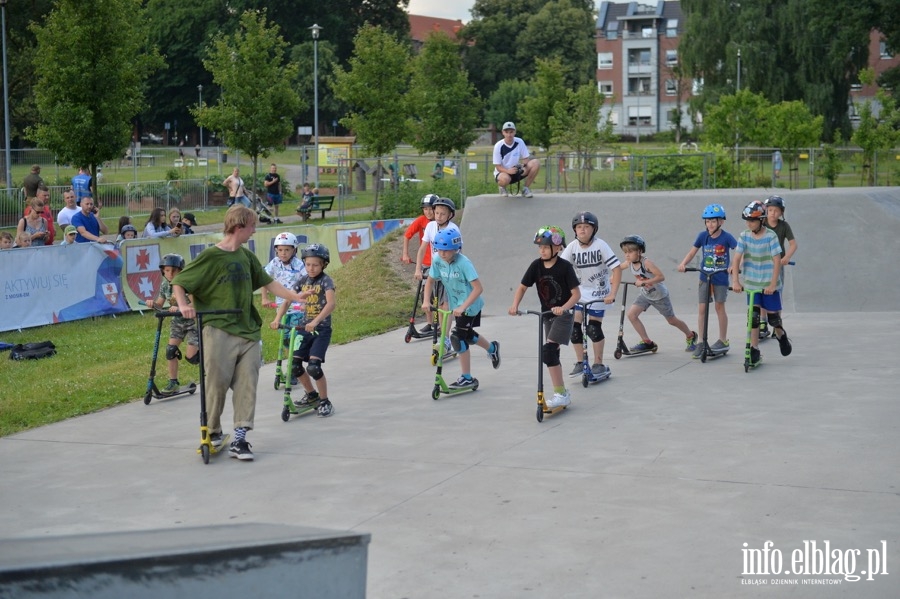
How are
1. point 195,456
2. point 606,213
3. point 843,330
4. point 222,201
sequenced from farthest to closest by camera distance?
point 222,201, point 606,213, point 843,330, point 195,456

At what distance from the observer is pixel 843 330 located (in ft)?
49.5

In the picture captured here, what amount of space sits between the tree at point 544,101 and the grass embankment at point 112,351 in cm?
3608

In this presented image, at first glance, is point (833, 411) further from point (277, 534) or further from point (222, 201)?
point (222, 201)

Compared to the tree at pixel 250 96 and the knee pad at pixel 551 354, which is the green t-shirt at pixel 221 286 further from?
the tree at pixel 250 96

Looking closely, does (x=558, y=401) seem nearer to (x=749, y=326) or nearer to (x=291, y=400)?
(x=291, y=400)

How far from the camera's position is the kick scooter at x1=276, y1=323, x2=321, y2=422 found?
1032cm

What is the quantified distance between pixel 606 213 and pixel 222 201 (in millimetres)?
24282

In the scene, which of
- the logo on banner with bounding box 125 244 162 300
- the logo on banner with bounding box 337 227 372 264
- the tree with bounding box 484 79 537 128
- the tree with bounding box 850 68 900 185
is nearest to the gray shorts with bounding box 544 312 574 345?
the logo on banner with bounding box 125 244 162 300

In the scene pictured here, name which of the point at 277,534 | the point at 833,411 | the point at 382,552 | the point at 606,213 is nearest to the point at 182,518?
the point at 382,552

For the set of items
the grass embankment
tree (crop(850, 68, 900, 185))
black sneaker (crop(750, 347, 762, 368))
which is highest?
tree (crop(850, 68, 900, 185))

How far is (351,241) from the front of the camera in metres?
25.6

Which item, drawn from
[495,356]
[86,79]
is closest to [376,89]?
[86,79]

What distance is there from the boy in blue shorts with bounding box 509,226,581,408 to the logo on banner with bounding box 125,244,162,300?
10.7 m

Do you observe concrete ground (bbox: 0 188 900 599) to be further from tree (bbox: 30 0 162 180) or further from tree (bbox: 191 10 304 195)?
tree (bbox: 191 10 304 195)
